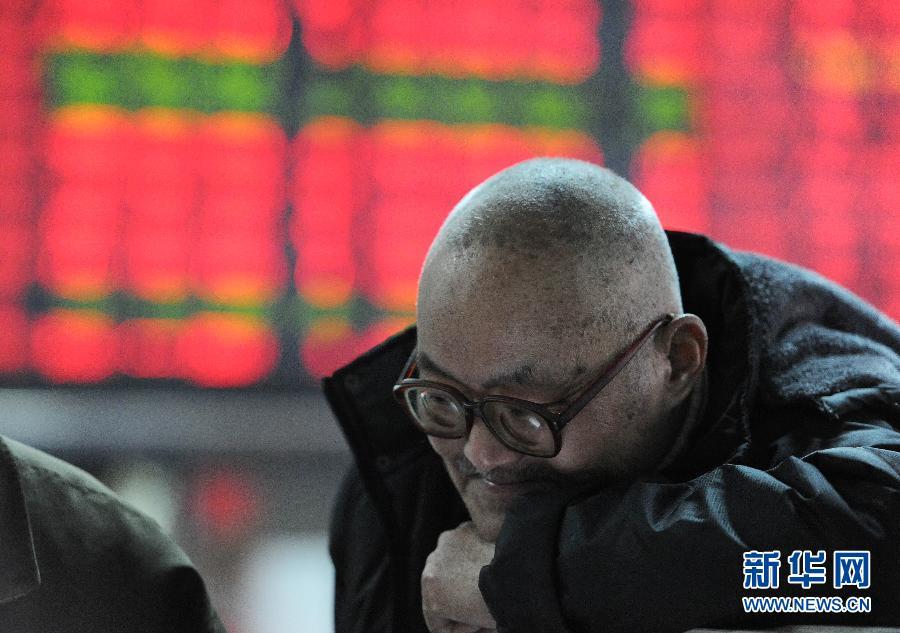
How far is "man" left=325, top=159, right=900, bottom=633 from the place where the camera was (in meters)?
0.76

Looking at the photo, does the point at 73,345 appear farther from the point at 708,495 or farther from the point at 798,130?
the point at 708,495

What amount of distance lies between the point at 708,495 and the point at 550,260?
0.20m

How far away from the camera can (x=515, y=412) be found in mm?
847

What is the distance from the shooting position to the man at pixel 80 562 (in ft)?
2.77

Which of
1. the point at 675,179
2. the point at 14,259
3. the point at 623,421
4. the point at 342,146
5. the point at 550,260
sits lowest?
the point at 14,259

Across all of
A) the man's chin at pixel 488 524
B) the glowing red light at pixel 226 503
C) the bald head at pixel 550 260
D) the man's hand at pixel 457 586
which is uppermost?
the bald head at pixel 550 260

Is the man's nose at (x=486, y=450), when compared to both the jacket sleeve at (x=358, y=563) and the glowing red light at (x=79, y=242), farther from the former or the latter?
the glowing red light at (x=79, y=242)

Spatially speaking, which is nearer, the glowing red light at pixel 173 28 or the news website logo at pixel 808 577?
the news website logo at pixel 808 577

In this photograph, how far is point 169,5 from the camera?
311 centimetres

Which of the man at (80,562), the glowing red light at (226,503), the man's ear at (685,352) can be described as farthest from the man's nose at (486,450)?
the glowing red light at (226,503)

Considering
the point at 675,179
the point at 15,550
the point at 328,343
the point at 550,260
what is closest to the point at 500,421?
the point at 550,260

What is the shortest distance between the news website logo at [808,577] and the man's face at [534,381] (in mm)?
167

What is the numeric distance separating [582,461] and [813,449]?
0.18 meters

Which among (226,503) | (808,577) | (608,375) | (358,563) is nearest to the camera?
(808,577)
